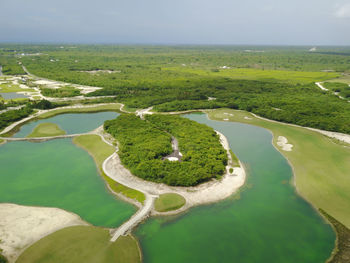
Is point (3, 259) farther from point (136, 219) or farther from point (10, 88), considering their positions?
point (10, 88)

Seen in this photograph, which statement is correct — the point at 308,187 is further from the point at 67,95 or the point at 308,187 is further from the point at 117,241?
the point at 67,95

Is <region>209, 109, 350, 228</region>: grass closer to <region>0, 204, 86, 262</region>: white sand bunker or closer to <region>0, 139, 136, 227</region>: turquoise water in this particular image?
<region>0, 139, 136, 227</region>: turquoise water

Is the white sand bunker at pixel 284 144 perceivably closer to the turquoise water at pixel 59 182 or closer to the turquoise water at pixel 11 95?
the turquoise water at pixel 59 182

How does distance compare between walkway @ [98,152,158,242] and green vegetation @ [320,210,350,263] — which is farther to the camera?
walkway @ [98,152,158,242]

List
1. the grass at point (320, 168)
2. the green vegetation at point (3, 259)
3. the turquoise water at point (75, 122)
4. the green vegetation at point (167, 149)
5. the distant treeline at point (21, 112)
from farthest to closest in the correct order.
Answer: the distant treeline at point (21, 112) → the turquoise water at point (75, 122) → the green vegetation at point (167, 149) → the grass at point (320, 168) → the green vegetation at point (3, 259)

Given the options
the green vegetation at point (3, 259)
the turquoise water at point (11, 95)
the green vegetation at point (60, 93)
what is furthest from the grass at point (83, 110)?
the green vegetation at point (3, 259)

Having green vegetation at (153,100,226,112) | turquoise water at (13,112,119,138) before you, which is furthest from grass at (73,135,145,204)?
green vegetation at (153,100,226,112)
